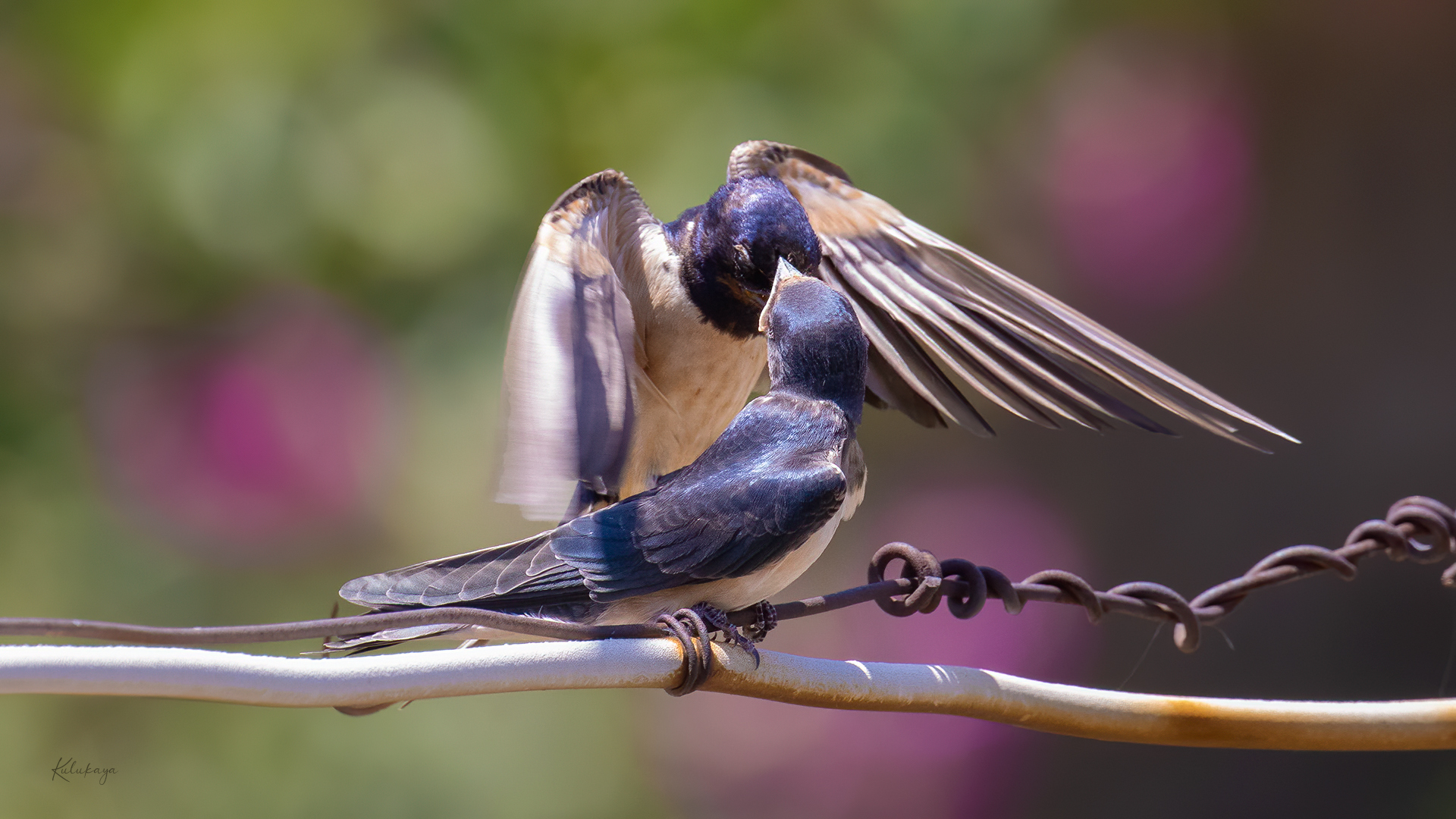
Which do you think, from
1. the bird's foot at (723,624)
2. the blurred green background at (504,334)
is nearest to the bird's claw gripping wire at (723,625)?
the bird's foot at (723,624)

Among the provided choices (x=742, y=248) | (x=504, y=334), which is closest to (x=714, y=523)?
(x=742, y=248)

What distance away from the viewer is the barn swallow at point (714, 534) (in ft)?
3.45

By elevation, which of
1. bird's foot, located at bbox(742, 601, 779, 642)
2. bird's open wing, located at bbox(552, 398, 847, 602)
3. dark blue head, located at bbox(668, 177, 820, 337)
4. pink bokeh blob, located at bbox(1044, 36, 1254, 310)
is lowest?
bird's foot, located at bbox(742, 601, 779, 642)

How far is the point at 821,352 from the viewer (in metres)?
1.18

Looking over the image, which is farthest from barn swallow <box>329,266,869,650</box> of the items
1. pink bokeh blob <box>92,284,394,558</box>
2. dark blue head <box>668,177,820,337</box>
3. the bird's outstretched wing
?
pink bokeh blob <box>92,284,394,558</box>

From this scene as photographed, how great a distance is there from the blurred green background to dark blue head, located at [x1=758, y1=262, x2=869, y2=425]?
1484mm

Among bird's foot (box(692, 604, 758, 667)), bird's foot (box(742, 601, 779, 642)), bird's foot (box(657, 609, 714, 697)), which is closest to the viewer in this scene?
bird's foot (box(657, 609, 714, 697))

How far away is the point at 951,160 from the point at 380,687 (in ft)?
8.18

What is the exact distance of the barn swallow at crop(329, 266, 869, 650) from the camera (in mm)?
1051

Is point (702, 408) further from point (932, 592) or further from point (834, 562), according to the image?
point (834, 562)
